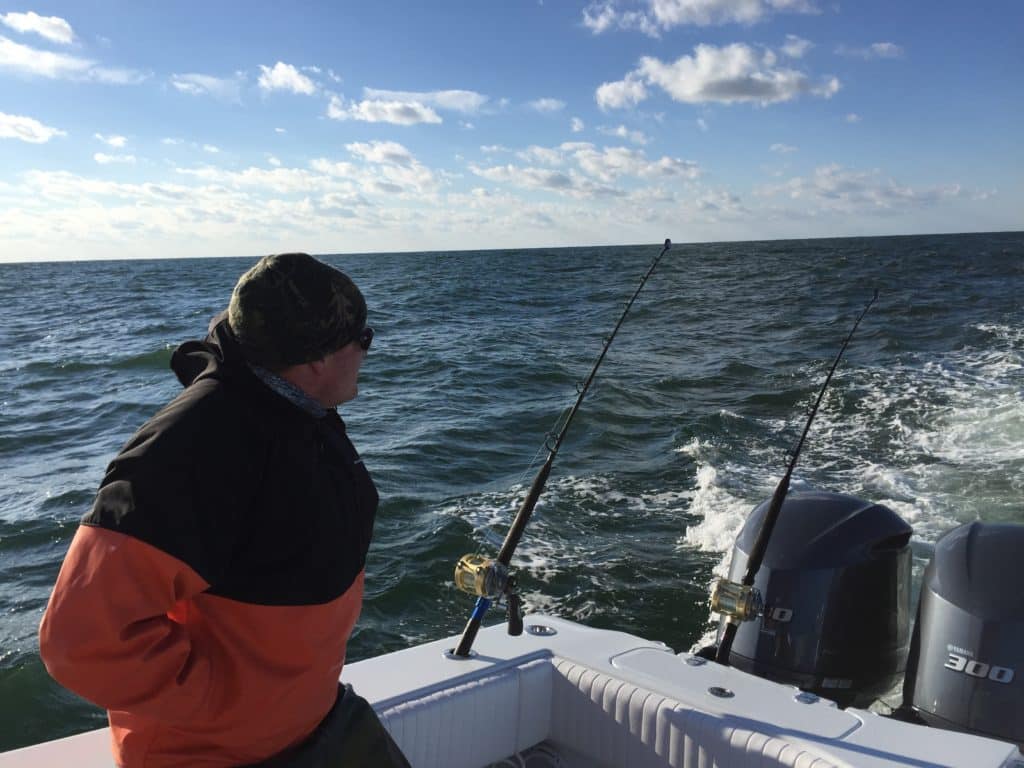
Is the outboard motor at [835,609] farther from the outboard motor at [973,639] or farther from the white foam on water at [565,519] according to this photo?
the white foam on water at [565,519]

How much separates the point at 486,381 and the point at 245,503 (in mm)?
9538

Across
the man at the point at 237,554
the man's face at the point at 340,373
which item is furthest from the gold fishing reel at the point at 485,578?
the man's face at the point at 340,373

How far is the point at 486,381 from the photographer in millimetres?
10680

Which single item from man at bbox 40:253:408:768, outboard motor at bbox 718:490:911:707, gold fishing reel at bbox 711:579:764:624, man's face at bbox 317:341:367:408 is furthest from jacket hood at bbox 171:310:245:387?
outboard motor at bbox 718:490:911:707

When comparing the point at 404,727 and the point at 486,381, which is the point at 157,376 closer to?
the point at 486,381

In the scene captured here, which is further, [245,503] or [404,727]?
[404,727]

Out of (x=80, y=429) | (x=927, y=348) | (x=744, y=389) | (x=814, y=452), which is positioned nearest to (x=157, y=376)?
(x=80, y=429)

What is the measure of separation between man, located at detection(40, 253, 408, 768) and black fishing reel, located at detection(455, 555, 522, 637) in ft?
2.82

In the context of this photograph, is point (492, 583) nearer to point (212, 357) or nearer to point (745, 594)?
point (745, 594)

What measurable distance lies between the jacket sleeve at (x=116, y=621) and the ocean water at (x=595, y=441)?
3151 millimetres

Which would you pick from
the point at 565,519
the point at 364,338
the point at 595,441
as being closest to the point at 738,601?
the point at 364,338

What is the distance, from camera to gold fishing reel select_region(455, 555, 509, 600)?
7.40 feet

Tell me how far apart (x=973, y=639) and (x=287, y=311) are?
225 centimetres

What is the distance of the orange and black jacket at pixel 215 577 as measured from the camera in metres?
1.01
